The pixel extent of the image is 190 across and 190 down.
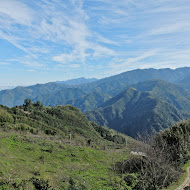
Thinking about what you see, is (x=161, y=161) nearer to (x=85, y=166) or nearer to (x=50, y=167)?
(x=85, y=166)

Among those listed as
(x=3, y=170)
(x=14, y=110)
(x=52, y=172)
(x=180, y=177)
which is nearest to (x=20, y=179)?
(x=3, y=170)

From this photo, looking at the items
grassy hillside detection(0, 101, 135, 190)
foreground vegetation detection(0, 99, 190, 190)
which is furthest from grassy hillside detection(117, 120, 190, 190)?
grassy hillside detection(0, 101, 135, 190)

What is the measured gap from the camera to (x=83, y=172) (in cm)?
1916

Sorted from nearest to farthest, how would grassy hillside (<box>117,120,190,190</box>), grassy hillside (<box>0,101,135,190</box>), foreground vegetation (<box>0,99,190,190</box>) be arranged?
grassy hillside (<box>0,101,135,190</box>) → foreground vegetation (<box>0,99,190,190</box>) → grassy hillside (<box>117,120,190,190</box>)

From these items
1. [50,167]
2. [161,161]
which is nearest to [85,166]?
[50,167]

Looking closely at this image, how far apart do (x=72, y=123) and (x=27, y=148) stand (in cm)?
10195

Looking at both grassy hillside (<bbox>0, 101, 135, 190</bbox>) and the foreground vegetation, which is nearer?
grassy hillside (<bbox>0, 101, 135, 190</bbox>)

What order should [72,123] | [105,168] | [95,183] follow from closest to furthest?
[95,183]
[105,168]
[72,123]

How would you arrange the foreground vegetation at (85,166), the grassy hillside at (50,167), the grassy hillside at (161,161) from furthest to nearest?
the grassy hillside at (161,161), the foreground vegetation at (85,166), the grassy hillside at (50,167)

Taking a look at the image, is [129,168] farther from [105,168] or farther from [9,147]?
[9,147]

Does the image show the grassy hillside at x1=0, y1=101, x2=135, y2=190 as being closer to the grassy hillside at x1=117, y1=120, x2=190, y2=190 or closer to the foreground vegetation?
the foreground vegetation

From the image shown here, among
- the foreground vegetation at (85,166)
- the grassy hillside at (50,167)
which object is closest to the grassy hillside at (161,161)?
the foreground vegetation at (85,166)

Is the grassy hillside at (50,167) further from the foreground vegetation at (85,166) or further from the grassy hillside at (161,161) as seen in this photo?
the grassy hillside at (161,161)

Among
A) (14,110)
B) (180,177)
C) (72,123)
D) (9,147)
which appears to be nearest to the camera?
(180,177)
